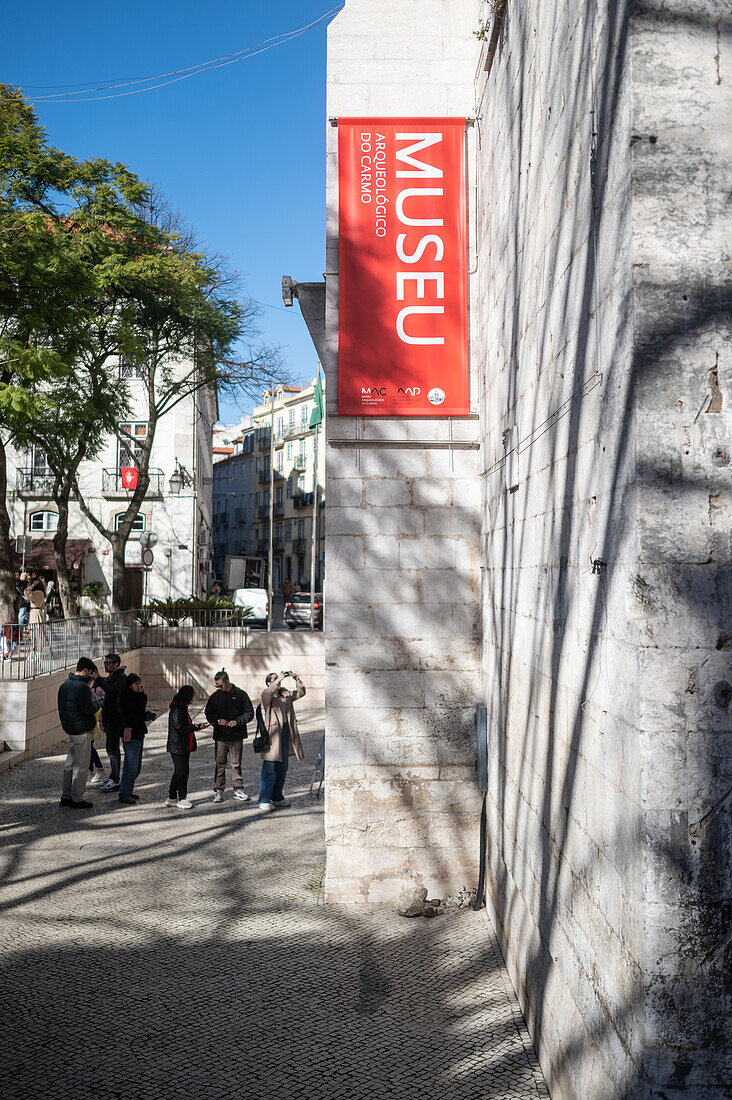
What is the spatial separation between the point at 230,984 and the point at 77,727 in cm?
565

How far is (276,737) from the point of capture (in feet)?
37.5

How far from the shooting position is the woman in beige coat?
37.6 ft

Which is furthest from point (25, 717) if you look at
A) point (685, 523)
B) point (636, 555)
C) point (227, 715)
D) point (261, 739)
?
point (685, 523)

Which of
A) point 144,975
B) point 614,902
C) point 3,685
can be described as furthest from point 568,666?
point 3,685

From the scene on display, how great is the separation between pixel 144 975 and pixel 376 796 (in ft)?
8.29

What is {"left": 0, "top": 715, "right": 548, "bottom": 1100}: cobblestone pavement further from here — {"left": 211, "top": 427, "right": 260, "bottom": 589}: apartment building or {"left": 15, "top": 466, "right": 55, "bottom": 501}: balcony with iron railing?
{"left": 211, "top": 427, "right": 260, "bottom": 589}: apartment building

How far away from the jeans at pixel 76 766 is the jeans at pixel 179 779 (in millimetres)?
1093

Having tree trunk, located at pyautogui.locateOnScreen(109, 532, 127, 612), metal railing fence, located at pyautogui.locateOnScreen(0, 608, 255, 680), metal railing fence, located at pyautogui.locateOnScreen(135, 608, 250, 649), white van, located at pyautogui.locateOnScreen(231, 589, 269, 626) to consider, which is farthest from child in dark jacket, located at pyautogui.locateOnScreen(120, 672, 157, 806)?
white van, located at pyautogui.locateOnScreen(231, 589, 269, 626)

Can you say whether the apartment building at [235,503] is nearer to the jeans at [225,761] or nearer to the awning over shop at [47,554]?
the awning over shop at [47,554]

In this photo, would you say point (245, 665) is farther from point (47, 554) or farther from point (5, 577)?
point (47, 554)

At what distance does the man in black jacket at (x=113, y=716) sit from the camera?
1248cm

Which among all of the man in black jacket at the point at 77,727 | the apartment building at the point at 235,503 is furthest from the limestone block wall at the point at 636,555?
the apartment building at the point at 235,503

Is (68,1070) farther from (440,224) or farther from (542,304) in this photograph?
(440,224)

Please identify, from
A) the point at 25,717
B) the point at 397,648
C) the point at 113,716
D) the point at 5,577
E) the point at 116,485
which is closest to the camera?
the point at 397,648
